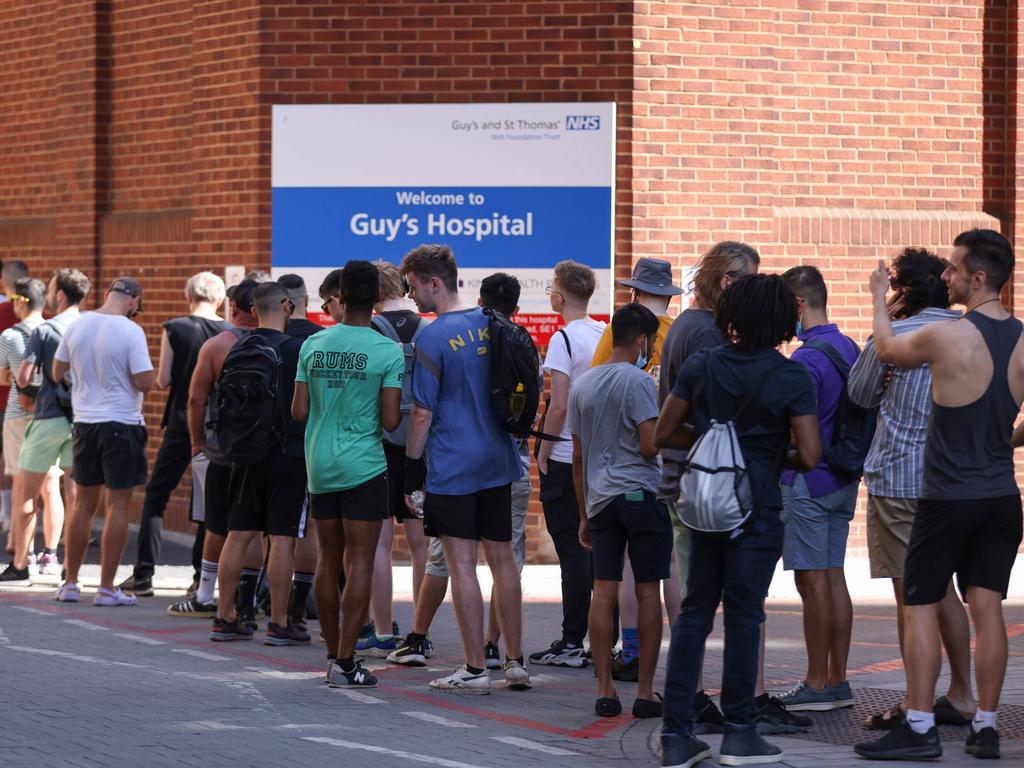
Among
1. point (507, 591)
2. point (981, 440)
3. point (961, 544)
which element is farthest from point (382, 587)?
point (981, 440)

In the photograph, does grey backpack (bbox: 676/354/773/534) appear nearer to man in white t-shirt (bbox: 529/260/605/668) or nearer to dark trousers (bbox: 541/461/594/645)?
man in white t-shirt (bbox: 529/260/605/668)

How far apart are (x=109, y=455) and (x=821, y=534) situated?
17.1 ft

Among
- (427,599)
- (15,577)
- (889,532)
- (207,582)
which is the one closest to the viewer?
(889,532)

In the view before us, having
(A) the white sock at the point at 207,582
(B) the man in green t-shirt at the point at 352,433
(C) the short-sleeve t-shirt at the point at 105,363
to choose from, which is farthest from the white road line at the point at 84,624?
(B) the man in green t-shirt at the point at 352,433

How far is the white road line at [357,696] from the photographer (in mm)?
8273

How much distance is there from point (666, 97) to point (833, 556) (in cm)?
587

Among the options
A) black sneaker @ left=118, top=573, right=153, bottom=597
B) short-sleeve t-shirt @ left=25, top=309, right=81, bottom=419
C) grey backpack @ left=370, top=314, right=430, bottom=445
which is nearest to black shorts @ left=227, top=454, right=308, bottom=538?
grey backpack @ left=370, top=314, right=430, bottom=445

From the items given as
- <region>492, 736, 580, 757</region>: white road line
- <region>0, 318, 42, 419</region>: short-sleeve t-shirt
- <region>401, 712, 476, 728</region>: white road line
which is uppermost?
<region>0, 318, 42, 419</region>: short-sleeve t-shirt

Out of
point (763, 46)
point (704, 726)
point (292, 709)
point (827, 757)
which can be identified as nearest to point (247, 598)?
point (292, 709)

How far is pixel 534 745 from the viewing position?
24.1ft

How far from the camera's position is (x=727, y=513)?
21.8 feet

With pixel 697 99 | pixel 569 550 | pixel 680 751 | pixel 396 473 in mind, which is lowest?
pixel 680 751

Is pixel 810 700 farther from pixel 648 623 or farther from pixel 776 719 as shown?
pixel 648 623

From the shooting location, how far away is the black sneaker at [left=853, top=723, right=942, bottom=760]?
6.88 meters
